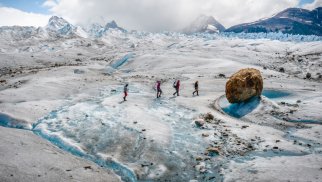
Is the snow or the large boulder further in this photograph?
the large boulder

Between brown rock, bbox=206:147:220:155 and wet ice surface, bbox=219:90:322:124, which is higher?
wet ice surface, bbox=219:90:322:124

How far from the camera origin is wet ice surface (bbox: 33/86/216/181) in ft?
43.6

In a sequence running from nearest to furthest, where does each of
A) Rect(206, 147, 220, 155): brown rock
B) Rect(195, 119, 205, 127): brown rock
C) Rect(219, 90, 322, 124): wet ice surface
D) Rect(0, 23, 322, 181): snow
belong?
Rect(0, 23, 322, 181): snow → Rect(206, 147, 220, 155): brown rock → Rect(195, 119, 205, 127): brown rock → Rect(219, 90, 322, 124): wet ice surface

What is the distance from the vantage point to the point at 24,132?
645 inches

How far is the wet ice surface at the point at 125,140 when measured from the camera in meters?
13.3

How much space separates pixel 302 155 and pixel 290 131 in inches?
154

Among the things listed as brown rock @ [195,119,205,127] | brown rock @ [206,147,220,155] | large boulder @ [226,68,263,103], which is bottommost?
brown rock @ [206,147,220,155]

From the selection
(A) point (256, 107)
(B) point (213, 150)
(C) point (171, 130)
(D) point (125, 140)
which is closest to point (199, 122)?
(C) point (171, 130)

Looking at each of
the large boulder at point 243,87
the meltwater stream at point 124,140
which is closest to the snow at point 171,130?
the meltwater stream at point 124,140

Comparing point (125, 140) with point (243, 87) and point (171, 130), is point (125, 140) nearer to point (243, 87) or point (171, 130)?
point (171, 130)

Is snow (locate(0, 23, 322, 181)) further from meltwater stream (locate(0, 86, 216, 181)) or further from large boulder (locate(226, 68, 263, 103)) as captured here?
large boulder (locate(226, 68, 263, 103))

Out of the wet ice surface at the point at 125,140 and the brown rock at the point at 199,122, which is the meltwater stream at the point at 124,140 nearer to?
the wet ice surface at the point at 125,140

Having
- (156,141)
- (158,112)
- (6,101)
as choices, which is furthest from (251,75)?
(6,101)

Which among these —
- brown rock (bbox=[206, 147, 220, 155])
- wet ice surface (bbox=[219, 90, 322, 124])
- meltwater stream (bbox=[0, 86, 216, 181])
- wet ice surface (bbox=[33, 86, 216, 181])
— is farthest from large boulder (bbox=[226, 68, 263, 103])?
brown rock (bbox=[206, 147, 220, 155])
